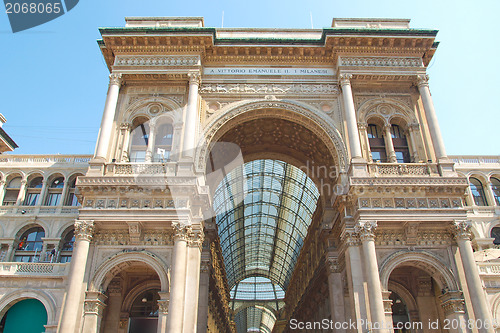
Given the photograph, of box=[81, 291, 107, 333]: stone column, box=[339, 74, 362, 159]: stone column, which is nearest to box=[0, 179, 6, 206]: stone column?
box=[81, 291, 107, 333]: stone column

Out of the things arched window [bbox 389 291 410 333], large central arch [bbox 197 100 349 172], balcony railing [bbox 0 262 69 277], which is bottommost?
arched window [bbox 389 291 410 333]

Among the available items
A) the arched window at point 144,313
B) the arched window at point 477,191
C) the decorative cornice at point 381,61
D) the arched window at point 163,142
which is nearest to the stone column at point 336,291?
the arched window at point 144,313

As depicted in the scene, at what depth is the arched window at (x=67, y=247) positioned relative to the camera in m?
27.5

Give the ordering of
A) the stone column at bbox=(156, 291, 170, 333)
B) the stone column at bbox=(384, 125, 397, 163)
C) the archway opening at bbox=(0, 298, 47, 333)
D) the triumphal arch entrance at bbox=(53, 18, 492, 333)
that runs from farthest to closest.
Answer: the stone column at bbox=(384, 125, 397, 163) < the archway opening at bbox=(0, 298, 47, 333) < the triumphal arch entrance at bbox=(53, 18, 492, 333) < the stone column at bbox=(156, 291, 170, 333)

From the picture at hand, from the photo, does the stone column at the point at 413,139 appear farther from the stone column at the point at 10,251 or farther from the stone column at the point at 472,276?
the stone column at the point at 10,251

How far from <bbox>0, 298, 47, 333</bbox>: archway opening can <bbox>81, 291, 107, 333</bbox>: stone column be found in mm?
5320

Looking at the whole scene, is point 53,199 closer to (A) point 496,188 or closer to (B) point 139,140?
(B) point 139,140

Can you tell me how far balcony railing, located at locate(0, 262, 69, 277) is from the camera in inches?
965

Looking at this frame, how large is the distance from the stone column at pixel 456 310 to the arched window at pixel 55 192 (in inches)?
997

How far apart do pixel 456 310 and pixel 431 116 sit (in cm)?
1105

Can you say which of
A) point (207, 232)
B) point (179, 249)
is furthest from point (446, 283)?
point (207, 232)

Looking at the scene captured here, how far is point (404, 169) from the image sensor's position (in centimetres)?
2383

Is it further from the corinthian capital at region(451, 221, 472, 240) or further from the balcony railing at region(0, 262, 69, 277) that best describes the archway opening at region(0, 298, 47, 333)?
the corinthian capital at region(451, 221, 472, 240)

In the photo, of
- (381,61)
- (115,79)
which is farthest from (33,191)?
(381,61)
